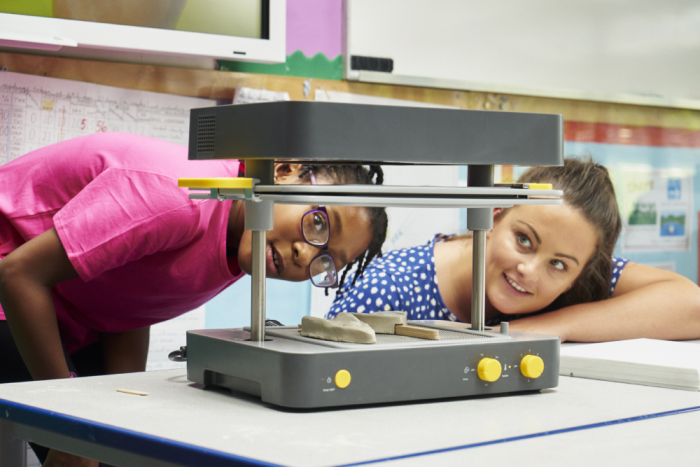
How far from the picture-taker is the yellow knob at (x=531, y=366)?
92cm

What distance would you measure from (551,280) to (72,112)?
1334 millimetres

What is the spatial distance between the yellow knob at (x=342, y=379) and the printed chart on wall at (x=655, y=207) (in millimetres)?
2057

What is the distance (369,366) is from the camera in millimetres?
820

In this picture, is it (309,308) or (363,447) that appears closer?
(363,447)

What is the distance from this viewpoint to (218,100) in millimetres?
1947

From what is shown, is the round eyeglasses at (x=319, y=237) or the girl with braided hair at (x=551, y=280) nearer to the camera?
the round eyeglasses at (x=319, y=237)

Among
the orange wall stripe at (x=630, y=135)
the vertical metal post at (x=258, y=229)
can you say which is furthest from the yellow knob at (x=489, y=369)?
the orange wall stripe at (x=630, y=135)

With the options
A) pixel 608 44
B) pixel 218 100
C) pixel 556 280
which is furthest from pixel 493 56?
pixel 218 100

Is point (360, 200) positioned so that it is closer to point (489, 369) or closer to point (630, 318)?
point (489, 369)

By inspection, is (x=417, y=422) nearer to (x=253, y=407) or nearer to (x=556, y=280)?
(x=253, y=407)

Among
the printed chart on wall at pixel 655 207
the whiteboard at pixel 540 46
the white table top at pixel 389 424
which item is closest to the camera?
the white table top at pixel 389 424

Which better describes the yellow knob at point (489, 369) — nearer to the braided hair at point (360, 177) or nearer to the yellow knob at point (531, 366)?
the yellow knob at point (531, 366)

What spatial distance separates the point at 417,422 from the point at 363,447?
118 mm

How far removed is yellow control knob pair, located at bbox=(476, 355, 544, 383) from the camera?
0.88 m
